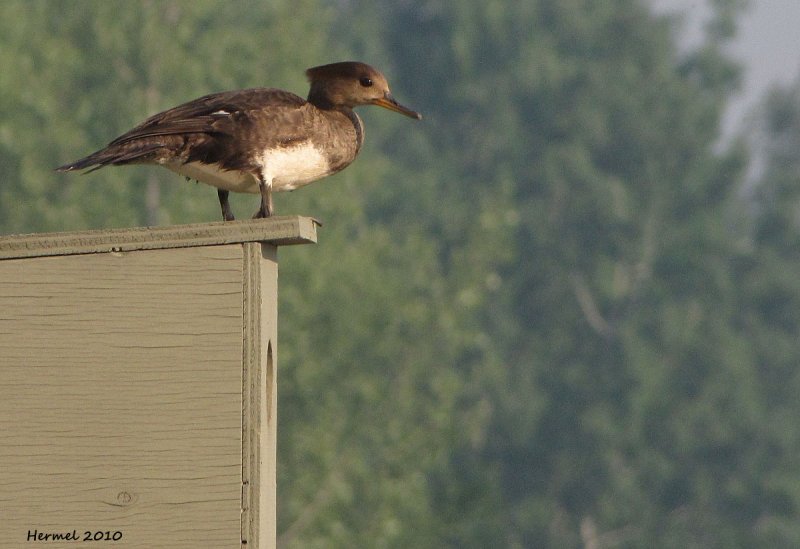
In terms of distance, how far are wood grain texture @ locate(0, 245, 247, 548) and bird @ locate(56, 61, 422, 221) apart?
18.6 inches

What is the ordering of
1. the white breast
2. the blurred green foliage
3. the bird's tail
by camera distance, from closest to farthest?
the bird's tail
the white breast
the blurred green foliage

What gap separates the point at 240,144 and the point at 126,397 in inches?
38.3

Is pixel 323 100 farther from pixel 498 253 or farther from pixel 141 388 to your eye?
pixel 498 253

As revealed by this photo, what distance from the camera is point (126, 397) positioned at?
4.49 m

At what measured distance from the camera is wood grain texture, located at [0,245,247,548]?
442 centimetres

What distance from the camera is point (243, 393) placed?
4453 mm

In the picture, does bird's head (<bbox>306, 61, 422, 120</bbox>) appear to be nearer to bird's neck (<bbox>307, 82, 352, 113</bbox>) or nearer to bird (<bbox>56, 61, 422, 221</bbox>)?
bird's neck (<bbox>307, 82, 352, 113</bbox>)

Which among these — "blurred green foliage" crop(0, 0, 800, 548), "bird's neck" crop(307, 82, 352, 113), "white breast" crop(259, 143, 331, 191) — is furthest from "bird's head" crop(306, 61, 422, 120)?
"blurred green foliage" crop(0, 0, 800, 548)

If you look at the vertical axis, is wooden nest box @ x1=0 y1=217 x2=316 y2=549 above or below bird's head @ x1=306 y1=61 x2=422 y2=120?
below

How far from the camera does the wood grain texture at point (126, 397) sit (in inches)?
174

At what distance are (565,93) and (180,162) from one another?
37.6 metres

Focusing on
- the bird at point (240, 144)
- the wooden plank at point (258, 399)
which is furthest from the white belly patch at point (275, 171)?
the wooden plank at point (258, 399)

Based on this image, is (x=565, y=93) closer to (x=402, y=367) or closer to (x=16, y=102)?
(x=402, y=367)

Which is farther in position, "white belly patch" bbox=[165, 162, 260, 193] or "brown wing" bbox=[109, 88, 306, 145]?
"white belly patch" bbox=[165, 162, 260, 193]
